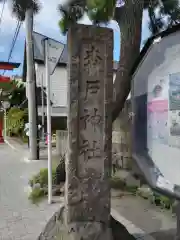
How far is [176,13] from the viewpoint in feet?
13.9

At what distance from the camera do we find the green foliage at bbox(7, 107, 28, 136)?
1905cm

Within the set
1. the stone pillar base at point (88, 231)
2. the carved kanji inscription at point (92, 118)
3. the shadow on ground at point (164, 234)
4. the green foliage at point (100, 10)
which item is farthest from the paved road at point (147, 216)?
the green foliage at point (100, 10)

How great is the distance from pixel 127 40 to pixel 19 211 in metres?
3.57

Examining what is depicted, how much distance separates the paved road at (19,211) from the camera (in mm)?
4082

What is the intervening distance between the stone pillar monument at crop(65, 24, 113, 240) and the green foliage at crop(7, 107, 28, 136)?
1645 centimetres

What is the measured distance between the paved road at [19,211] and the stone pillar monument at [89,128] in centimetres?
129

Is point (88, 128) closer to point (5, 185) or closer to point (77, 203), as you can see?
point (77, 203)

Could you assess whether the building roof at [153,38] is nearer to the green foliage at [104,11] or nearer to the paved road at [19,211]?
the green foliage at [104,11]

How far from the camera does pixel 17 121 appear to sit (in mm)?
19297

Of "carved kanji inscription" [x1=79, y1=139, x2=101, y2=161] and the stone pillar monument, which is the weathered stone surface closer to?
the stone pillar monument

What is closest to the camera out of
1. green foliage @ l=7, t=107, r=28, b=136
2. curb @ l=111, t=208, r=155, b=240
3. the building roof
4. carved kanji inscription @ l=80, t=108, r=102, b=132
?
the building roof

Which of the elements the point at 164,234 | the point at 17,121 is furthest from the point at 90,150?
the point at 17,121

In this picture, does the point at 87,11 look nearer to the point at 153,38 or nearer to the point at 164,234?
the point at 153,38

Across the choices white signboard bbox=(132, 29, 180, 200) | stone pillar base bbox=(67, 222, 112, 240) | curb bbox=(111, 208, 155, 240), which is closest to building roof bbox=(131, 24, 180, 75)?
white signboard bbox=(132, 29, 180, 200)
